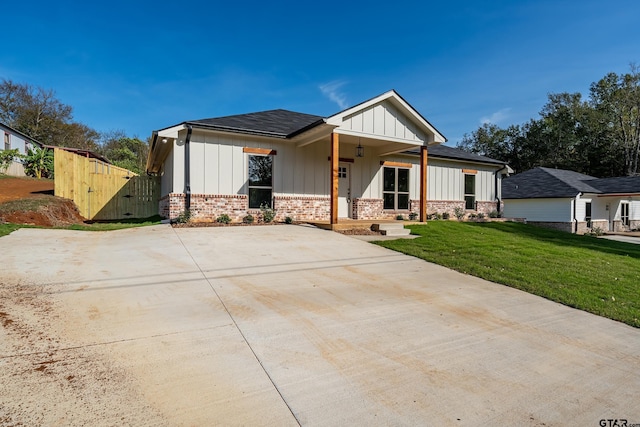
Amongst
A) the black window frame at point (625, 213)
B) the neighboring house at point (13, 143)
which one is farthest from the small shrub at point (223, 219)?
the black window frame at point (625, 213)

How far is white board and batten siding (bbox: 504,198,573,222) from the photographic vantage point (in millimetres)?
21438

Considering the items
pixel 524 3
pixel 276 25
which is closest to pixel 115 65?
pixel 276 25

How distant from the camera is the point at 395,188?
1478 centimetres

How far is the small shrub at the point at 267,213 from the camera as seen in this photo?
11.5 metres

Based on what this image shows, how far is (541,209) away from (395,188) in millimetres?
14769

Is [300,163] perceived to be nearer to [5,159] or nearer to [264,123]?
[264,123]

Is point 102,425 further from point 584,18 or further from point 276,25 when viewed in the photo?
point 276,25

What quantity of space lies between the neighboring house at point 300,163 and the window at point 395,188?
0.05 meters

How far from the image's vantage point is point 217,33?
13.8 m

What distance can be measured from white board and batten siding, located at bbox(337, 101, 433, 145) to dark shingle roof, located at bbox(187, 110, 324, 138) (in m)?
1.21

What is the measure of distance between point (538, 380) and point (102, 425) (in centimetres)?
301

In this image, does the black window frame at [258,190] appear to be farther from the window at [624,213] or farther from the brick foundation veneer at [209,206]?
the window at [624,213]

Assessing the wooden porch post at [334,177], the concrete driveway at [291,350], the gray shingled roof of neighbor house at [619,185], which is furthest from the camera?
the gray shingled roof of neighbor house at [619,185]

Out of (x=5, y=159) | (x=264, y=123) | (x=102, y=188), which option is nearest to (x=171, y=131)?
(x=264, y=123)
